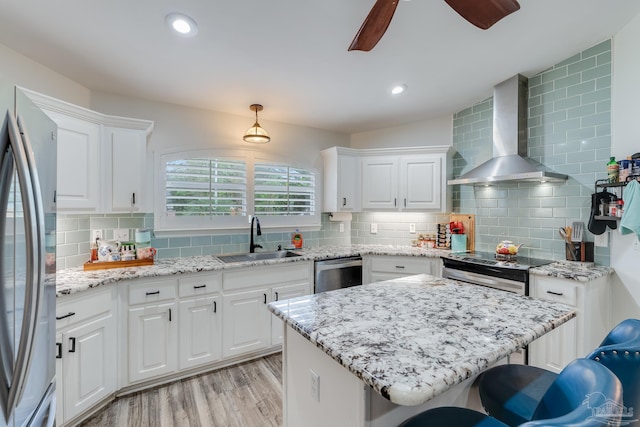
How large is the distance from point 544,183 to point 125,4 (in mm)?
3508

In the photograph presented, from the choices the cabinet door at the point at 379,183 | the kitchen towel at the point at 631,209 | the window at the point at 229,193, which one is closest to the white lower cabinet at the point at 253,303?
the window at the point at 229,193

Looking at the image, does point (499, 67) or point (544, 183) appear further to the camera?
point (544, 183)

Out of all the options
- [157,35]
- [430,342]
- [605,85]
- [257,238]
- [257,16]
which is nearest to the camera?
[430,342]

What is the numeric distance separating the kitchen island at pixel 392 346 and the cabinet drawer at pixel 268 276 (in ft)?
4.07

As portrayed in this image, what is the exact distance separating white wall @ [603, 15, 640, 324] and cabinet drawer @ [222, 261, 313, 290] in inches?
99.4

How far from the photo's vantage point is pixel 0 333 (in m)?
0.88

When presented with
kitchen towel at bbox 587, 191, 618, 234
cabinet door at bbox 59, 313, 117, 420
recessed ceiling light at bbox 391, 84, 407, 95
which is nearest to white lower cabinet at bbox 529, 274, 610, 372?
kitchen towel at bbox 587, 191, 618, 234

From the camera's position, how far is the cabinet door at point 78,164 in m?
1.99

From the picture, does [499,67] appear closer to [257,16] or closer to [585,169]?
[585,169]

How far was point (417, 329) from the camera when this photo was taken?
113 centimetres

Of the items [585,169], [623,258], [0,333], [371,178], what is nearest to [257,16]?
[0,333]

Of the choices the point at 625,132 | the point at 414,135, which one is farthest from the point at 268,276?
the point at 625,132

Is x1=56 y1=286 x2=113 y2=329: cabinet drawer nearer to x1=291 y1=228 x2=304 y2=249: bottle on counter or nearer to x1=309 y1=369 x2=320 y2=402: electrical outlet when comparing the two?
x1=309 y1=369 x2=320 y2=402: electrical outlet

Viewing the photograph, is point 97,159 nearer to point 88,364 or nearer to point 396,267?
point 88,364
